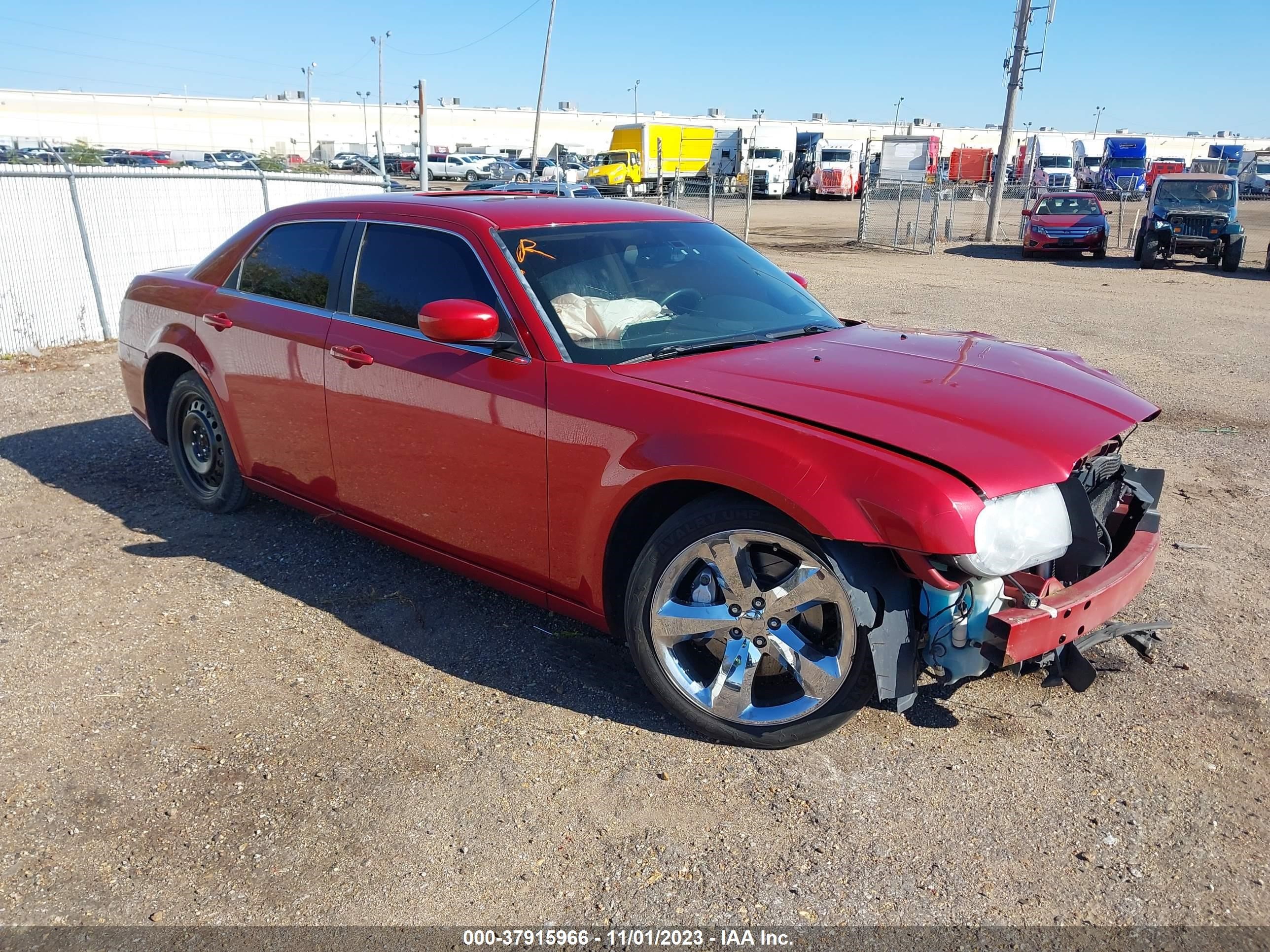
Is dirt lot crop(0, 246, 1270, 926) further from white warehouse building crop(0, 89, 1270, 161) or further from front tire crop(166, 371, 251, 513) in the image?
white warehouse building crop(0, 89, 1270, 161)

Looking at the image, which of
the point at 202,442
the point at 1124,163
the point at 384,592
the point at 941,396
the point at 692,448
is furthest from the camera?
the point at 1124,163

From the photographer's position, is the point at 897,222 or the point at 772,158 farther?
the point at 772,158

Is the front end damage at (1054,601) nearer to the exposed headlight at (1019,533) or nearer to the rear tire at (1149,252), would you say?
the exposed headlight at (1019,533)

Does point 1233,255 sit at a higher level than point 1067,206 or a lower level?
lower

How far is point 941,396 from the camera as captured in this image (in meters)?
3.09

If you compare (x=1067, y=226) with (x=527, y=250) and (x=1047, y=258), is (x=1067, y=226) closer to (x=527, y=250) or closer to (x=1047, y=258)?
(x=1047, y=258)

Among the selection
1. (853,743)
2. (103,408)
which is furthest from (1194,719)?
(103,408)

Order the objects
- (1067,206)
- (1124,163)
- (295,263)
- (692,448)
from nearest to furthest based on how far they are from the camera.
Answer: (692,448), (295,263), (1067,206), (1124,163)

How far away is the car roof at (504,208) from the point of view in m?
3.91

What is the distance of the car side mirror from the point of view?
3406mm

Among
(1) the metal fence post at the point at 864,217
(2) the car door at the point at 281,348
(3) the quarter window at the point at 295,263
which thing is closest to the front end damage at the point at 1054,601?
(2) the car door at the point at 281,348

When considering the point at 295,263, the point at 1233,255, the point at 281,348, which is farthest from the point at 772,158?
the point at 281,348

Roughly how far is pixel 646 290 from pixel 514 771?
6.40 feet

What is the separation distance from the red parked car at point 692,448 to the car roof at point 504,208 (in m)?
0.02
